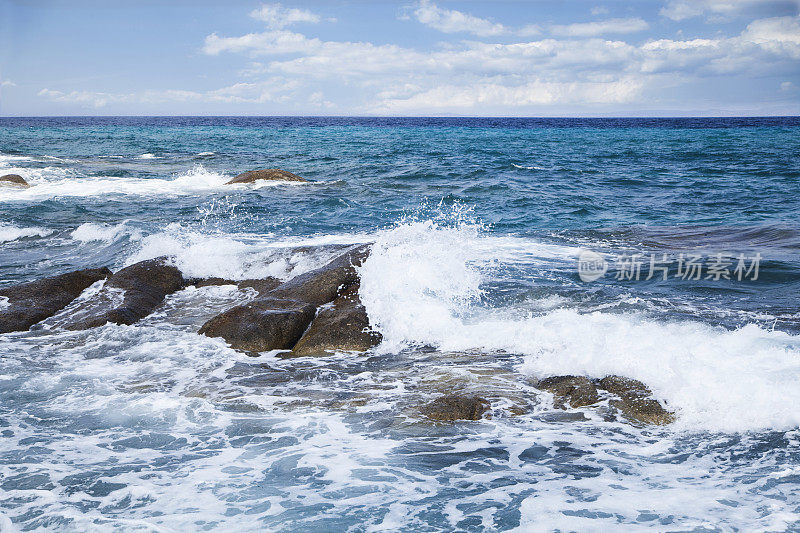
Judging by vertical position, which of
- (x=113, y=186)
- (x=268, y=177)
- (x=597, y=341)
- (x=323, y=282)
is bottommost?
(x=597, y=341)

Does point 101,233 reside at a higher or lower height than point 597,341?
higher

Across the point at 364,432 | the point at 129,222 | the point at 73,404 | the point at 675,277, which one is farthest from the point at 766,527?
the point at 129,222

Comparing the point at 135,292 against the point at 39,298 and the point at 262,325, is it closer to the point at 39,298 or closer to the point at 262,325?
the point at 39,298

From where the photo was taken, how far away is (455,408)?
5234 mm

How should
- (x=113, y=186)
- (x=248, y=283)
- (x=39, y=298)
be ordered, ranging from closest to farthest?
(x=39, y=298) → (x=248, y=283) → (x=113, y=186)

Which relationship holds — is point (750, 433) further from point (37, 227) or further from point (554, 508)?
point (37, 227)

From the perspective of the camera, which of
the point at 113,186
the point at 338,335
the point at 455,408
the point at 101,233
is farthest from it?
the point at 113,186

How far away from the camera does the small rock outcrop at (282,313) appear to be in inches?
272

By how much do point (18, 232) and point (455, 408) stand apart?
11.9 meters

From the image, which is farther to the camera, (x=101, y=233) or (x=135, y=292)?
(x=101, y=233)

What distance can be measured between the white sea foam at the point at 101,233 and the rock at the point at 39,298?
13.5 ft

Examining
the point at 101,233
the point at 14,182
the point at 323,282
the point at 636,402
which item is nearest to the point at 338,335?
the point at 323,282

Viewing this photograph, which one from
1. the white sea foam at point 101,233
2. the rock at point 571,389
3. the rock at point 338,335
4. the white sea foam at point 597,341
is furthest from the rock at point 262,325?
the white sea foam at point 101,233

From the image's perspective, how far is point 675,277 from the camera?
9.52 meters
